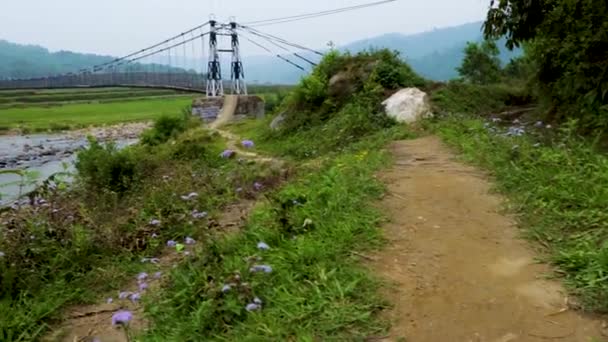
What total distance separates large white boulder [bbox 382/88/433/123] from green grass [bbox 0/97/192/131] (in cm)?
3387

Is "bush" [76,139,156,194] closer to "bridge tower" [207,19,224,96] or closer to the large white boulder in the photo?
the large white boulder

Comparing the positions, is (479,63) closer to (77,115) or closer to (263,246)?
(263,246)

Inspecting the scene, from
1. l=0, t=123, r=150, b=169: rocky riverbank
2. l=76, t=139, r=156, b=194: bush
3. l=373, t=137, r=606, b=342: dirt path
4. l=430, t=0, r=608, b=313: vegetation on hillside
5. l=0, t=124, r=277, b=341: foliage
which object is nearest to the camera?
l=373, t=137, r=606, b=342: dirt path

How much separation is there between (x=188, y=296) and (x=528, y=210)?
2.61m


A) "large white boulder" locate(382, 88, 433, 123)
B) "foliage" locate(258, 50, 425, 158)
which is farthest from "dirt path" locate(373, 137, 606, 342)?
"large white boulder" locate(382, 88, 433, 123)

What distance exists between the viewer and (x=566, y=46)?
24.2ft

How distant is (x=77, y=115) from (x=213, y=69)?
31716mm

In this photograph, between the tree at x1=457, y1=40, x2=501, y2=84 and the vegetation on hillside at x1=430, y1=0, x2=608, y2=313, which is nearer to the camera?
the vegetation on hillside at x1=430, y1=0, x2=608, y2=313

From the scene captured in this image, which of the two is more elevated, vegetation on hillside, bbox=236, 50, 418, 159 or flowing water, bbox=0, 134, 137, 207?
vegetation on hillside, bbox=236, 50, 418, 159

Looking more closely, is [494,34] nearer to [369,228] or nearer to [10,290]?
[369,228]

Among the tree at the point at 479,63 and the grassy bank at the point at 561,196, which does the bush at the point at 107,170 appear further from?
the tree at the point at 479,63

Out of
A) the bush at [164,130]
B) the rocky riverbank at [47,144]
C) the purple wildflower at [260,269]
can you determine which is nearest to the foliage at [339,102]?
the bush at [164,130]

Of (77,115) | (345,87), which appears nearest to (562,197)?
(345,87)

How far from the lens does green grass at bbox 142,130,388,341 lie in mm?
2602
